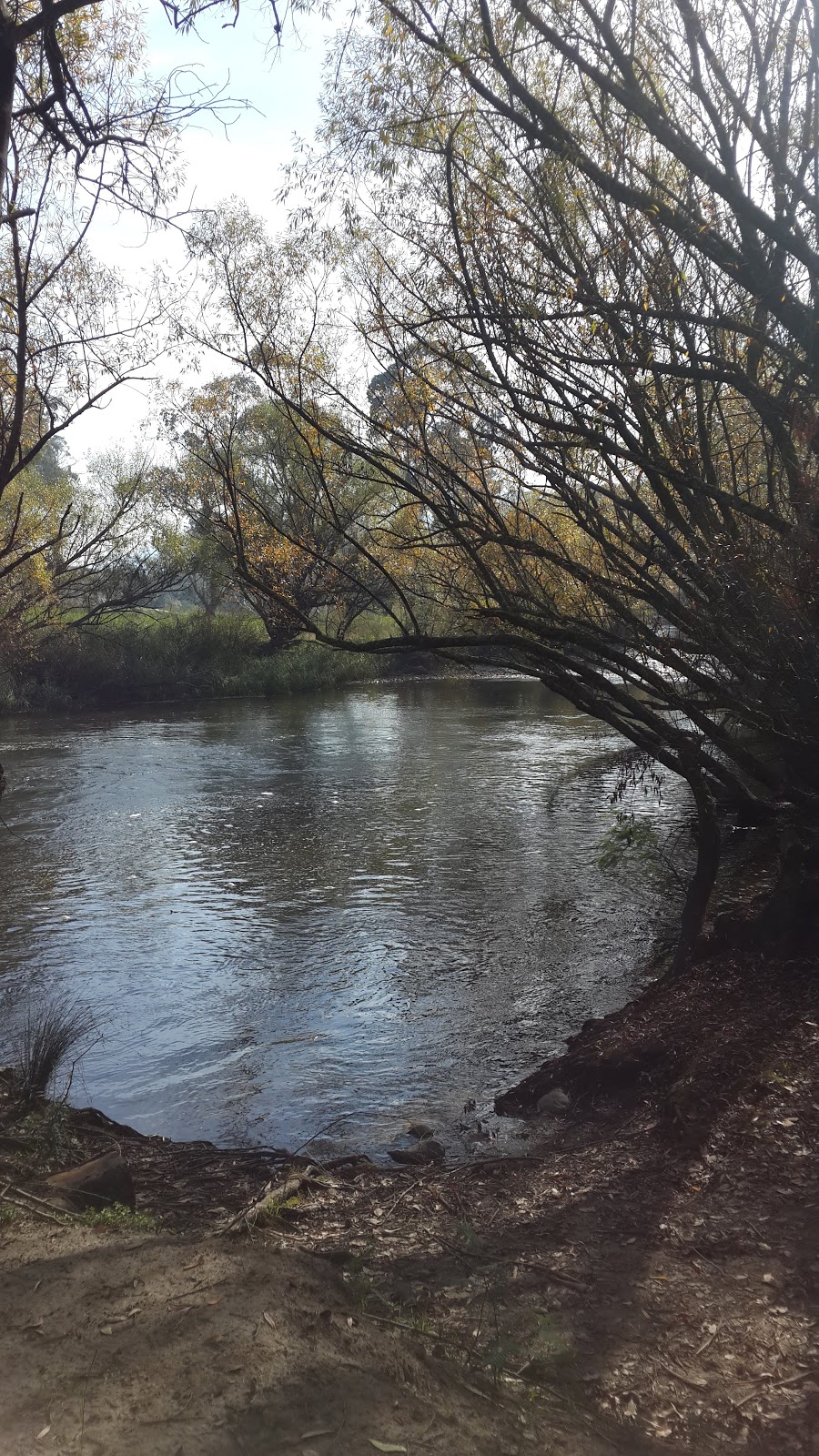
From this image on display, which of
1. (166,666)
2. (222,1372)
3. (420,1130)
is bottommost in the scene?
(420,1130)

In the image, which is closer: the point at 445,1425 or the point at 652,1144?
the point at 445,1425

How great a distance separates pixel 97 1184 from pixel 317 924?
5733 mm

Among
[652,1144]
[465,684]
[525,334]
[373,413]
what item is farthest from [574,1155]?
[465,684]

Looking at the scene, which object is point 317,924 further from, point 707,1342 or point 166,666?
point 166,666

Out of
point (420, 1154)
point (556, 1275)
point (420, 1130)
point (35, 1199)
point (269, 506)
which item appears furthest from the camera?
point (269, 506)

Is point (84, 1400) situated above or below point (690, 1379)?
above

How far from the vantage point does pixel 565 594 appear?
1023cm

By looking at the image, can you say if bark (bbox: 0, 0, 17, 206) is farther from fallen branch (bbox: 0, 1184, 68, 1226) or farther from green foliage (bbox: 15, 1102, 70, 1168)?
green foliage (bbox: 15, 1102, 70, 1168)

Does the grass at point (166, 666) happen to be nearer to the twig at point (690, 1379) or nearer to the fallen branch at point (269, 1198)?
the fallen branch at point (269, 1198)

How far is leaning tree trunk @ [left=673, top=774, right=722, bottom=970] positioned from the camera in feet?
23.5

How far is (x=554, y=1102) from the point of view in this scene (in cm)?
576

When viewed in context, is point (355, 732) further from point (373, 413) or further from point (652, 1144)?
point (652, 1144)

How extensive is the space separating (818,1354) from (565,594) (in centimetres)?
790

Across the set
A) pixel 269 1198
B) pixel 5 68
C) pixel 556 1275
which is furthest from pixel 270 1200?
pixel 5 68
